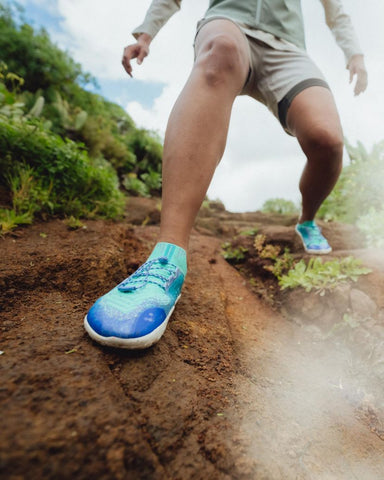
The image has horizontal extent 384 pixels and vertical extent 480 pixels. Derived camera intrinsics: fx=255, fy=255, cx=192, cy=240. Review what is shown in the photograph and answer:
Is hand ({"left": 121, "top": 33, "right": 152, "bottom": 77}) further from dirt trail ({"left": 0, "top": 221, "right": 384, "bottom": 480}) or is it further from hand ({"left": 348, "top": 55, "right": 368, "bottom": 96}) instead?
hand ({"left": 348, "top": 55, "right": 368, "bottom": 96})

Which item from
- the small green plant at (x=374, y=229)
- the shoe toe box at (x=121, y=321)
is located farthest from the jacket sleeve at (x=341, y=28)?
the shoe toe box at (x=121, y=321)

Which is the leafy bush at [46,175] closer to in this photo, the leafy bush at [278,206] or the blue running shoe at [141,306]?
the blue running shoe at [141,306]

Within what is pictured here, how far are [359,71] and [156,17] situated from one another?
1458 millimetres

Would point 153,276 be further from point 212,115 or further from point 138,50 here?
point 138,50

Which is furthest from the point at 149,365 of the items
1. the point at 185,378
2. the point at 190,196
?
the point at 190,196

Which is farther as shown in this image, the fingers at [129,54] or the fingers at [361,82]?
the fingers at [361,82]

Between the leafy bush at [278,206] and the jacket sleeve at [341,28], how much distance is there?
5.08 meters

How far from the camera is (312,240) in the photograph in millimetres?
2150

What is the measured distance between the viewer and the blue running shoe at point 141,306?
794mm

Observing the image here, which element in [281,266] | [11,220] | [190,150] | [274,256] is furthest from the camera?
[274,256]

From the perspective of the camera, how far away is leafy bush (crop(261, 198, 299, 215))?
695 centimetres

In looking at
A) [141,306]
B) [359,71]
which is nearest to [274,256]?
[359,71]

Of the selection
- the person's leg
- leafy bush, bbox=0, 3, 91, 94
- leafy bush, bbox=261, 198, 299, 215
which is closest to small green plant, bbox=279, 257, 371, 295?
the person's leg

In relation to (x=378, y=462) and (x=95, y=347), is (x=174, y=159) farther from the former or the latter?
(x=378, y=462)
